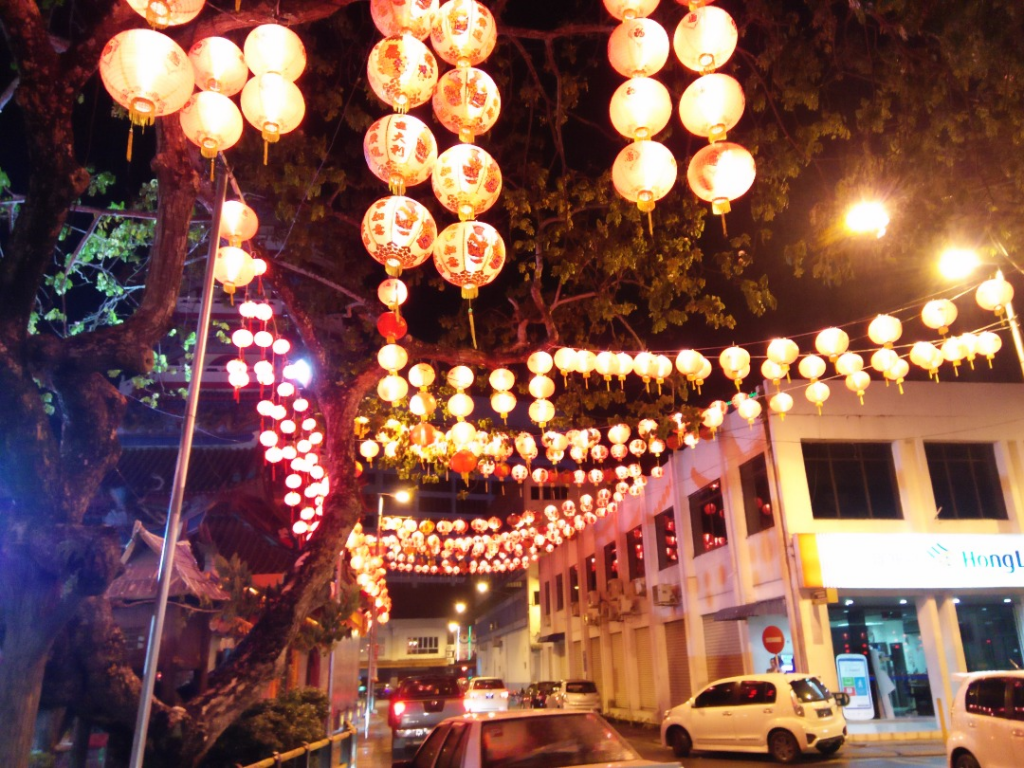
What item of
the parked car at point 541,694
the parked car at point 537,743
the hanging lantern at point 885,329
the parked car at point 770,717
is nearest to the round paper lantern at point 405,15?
the parked car at point 537,743

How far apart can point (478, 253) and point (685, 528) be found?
18693 mm

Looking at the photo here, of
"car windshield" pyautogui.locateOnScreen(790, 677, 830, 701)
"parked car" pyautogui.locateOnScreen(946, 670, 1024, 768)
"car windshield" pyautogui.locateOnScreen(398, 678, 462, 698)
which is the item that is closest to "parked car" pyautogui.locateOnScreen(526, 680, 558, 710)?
"car windshield" pyautogui.locateOnScreen(398, 678, 462, 698)

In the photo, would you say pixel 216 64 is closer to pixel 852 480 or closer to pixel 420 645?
pixel 852 480

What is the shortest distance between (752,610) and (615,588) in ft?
36.2

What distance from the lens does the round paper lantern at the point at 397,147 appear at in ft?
20.2

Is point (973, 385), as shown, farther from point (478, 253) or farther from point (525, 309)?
point (478, 253)

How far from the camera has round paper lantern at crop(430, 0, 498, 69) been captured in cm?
614

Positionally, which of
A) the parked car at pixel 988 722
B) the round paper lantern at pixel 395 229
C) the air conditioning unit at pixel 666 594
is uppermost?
the round paper lantern at pixel 395 229

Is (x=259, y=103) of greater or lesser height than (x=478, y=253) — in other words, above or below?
above

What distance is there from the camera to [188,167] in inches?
259

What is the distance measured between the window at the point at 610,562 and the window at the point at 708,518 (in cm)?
892

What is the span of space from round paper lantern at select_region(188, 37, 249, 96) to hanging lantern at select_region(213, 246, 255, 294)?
7.83 ft

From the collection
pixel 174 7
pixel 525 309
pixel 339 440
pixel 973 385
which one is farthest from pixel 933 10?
pixel 973 385

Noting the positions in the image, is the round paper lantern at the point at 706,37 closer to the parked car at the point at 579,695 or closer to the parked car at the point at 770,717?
the parked car at the point at 770,717
